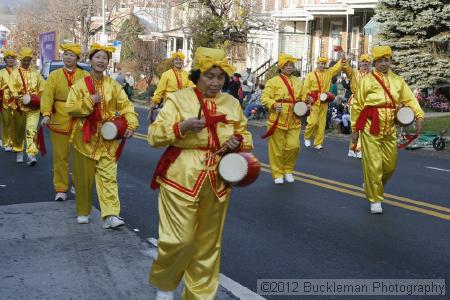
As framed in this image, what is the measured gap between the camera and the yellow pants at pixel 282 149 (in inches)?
430

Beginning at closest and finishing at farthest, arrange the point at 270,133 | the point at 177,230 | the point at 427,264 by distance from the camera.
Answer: the point at 177,230 → the point at 427,264 → the point at 270,133

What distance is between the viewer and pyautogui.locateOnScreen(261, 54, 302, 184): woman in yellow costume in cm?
1087

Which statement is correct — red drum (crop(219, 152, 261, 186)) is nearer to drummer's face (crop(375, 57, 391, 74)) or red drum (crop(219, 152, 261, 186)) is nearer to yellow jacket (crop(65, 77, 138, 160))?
yellow jacket (crop(65, 77, 138, 160))

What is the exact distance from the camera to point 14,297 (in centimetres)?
549

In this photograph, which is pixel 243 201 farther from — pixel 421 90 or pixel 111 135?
pixel 421 90

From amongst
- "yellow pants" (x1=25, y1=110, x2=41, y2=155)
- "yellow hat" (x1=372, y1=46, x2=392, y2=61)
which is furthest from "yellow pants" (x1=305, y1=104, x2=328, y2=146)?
"yellow hat" (x1=372, y1=46, x2=392, y2=61)

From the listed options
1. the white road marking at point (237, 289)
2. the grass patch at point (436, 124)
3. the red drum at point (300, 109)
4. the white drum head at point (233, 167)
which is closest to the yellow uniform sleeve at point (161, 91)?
the red drum at point (300, 109)

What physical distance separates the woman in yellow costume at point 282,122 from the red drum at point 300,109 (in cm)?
7

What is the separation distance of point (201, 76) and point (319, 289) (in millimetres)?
2025

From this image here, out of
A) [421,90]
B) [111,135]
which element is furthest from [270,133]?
[421,90]

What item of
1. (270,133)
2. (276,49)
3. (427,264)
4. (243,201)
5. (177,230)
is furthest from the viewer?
(276,49)

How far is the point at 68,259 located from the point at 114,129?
1.48 m

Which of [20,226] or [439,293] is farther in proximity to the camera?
[20,226]

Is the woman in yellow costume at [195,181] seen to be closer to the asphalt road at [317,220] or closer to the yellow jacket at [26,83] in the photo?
the asphalt road at [317,220]
